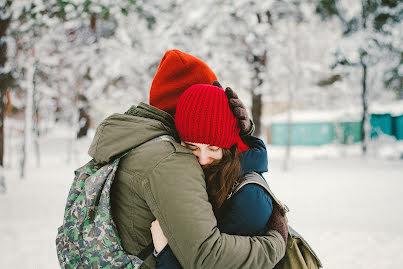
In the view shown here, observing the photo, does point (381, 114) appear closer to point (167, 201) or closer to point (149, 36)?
point (149, 36)

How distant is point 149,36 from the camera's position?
1254 cm

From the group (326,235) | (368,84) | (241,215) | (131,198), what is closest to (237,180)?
(241,215)

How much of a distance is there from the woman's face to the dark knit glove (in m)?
0.39

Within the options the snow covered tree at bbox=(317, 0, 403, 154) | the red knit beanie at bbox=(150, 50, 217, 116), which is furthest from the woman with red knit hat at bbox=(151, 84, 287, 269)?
the snow covered tree at bbox=(317, 0, 403, 154)

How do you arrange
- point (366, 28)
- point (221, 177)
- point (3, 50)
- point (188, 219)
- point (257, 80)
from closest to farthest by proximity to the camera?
point (188, 219)
point (221, 177)
point (3, 50)
point (257, 80)
point (366, 28)

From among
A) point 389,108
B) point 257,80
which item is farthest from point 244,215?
point 389,108

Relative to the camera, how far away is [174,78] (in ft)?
6.51

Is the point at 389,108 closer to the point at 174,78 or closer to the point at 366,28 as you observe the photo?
the point at 366,28

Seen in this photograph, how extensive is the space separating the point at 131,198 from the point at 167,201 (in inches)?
8.3

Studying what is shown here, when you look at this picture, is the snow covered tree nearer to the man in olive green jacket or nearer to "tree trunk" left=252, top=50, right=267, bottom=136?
"tree trunk" left=252, top=50, right=267, bottom=136

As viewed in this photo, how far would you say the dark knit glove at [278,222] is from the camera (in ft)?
5.33

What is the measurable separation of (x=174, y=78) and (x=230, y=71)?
1261 centimetres

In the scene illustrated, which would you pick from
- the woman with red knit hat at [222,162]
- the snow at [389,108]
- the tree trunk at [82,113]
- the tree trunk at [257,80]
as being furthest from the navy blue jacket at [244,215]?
the snow at [389,108]

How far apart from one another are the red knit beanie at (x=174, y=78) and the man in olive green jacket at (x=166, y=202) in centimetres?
36
